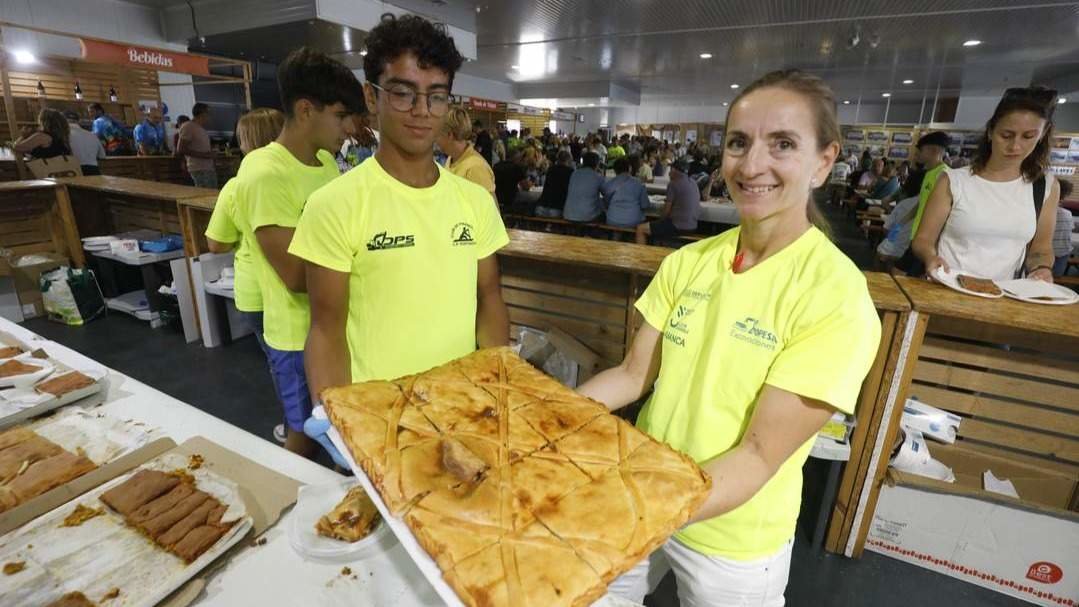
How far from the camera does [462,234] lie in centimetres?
146

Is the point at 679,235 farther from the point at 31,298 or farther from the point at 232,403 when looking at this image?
the point at 31,298

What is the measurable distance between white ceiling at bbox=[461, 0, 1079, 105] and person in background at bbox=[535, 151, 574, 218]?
2.35m

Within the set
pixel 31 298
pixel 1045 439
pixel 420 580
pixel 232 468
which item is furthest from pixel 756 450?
pixel 31 298

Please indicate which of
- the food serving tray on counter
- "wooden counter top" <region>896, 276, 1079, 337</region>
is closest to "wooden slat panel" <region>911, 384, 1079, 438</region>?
"wooden counter top" <region>896, 276, 1079, 337</region>

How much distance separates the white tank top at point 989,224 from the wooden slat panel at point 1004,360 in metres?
0.45

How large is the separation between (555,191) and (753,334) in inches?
252

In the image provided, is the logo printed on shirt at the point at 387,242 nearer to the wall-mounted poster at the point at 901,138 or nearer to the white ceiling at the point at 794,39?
the white ceiling at the point at 794,39

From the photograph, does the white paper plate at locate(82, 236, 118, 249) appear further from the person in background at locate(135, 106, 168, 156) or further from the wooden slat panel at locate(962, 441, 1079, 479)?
the wooden slat panel at locate(962, 441, 1079, 479)

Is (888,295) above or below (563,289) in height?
above

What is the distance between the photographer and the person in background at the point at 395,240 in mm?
1256

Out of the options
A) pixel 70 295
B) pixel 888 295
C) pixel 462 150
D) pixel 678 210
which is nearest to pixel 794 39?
pixel 678 210

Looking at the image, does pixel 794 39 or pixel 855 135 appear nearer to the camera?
pixel 794 39

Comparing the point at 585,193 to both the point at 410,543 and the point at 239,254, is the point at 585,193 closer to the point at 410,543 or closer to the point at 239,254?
the point at 239,254

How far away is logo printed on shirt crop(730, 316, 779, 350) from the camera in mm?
1037
